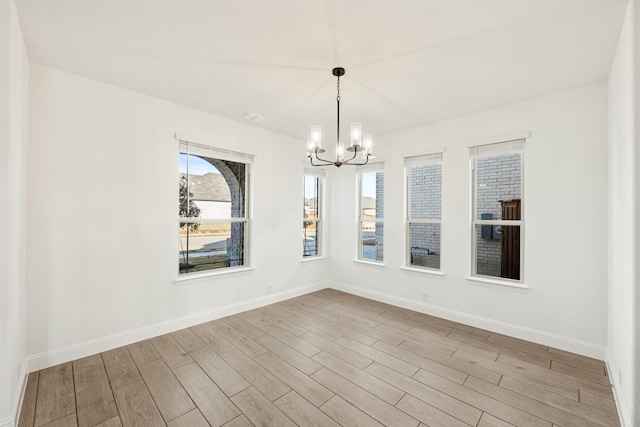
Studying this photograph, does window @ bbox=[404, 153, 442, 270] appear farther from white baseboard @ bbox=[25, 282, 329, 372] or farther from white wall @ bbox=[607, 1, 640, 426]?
white baseboard @ bbox=[25, 282, 329, 372]

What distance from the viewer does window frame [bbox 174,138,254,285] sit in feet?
11.6

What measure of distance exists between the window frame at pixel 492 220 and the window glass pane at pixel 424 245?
1.63ft

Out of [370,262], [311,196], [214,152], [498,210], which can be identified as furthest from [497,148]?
Result: [214,152]

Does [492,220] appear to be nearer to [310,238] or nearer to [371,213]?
[371,213]

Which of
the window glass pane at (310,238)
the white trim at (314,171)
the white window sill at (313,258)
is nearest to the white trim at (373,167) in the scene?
the white trim at (314,171)

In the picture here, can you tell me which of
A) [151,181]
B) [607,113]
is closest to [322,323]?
[151,181]

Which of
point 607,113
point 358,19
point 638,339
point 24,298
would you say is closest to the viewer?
point 638,339

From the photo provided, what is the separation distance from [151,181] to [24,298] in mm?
1490

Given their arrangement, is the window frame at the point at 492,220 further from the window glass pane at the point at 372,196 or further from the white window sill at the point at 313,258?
the white window sill at the point at 313,258

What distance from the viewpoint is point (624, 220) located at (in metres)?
2.04

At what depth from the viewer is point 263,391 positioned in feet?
7.47

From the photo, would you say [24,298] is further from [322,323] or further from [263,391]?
[322,323]

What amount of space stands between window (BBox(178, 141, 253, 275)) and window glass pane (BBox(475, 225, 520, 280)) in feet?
10.7

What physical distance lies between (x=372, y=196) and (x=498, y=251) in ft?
6.77
